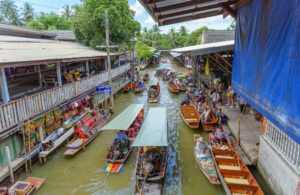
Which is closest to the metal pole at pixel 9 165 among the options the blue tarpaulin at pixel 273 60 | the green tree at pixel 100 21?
the blue tarpaulin at pixel 273 60

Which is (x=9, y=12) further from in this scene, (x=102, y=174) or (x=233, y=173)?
(x=233, y=173)

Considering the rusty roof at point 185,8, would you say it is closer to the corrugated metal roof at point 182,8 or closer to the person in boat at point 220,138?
the corrugated metal roof at point 182,8

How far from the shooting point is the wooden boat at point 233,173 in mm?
6838

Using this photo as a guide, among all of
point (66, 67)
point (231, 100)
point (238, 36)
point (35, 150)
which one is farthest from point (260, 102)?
point (66, 67)

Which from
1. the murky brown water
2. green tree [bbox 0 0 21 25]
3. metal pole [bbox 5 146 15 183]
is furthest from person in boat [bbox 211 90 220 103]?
green tree [bbox 0 0 21 25]

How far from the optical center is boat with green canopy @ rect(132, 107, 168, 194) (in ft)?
25.5

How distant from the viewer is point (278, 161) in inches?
266

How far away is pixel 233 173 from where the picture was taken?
25.3ft

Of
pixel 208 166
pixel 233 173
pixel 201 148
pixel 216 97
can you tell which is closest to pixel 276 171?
pixel 233 173

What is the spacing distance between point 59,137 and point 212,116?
9580 mm

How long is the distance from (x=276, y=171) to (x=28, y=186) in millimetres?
8952

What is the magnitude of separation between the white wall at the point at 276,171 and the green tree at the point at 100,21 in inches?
810

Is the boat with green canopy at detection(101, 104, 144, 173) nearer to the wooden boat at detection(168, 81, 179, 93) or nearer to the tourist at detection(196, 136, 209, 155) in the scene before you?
the tourist at detection(196, 136, 209, 155)

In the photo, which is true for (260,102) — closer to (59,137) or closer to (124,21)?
(59,137)
